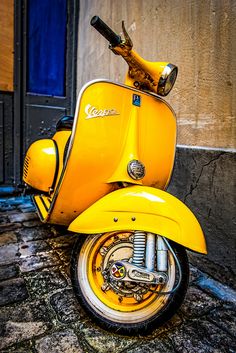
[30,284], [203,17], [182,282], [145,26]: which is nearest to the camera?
[182,282]

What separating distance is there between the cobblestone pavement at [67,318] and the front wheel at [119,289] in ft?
0.29

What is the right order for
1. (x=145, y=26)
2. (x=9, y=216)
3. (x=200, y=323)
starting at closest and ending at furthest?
(x=200, y=323) < (x=145, y=26) < (x=9, y=216)

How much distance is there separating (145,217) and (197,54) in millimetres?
1399

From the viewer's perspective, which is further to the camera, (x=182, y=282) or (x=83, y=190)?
(x=83, y=190)

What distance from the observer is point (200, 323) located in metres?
1.26

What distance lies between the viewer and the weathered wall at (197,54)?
5.47 ft

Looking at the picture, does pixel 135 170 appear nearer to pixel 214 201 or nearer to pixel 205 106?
pixel 214 201

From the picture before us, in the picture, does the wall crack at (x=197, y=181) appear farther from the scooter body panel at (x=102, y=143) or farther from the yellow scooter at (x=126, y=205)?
the scooter body panel at (x=102, y=143)

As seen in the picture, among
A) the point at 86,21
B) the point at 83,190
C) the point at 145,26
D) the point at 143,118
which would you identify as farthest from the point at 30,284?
the point at 86,21

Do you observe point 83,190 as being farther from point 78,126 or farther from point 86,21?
point 86,21

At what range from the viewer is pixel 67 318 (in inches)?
49.1

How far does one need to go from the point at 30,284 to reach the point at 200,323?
0.95 metres

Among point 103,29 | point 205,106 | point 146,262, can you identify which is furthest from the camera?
point 205,106

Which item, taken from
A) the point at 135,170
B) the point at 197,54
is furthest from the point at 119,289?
the point at 197,54
